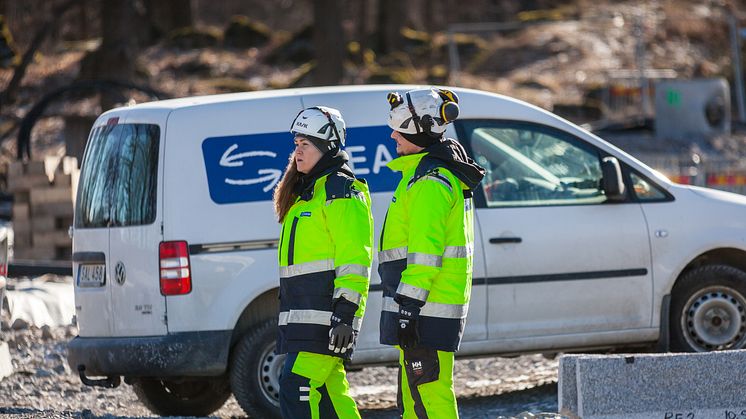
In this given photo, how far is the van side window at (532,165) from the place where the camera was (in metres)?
8.06

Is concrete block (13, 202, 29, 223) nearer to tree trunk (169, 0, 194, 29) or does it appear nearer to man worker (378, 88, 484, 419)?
man worker (378, 88, 484, 419)

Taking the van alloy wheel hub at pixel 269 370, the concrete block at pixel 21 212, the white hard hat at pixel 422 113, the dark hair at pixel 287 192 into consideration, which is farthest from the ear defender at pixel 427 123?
the concrete block at pixel 21 212

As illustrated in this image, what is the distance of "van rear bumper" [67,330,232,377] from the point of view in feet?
24.5

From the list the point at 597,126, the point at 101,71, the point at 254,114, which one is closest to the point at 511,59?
the point at 597,126

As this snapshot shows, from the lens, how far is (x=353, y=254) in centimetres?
561

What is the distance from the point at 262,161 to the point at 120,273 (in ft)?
3.63

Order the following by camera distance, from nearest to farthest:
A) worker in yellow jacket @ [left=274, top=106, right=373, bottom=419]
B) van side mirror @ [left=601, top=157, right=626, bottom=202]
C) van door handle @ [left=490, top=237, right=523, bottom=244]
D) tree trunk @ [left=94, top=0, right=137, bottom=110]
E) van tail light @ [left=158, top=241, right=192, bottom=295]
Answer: worker in yellow jacket @ [left=274, top=106, right=373, bottom=419] → van tail light @ [left=158, top=241, right=192, bottom=295] → van door handle @ [left=490, top=237, right=523, bottom=244] → van side mirror @ [left=601, top=157, right=626, bottom=202] → tree trunk @ [left=94, top=0, right=137, bottom=110]

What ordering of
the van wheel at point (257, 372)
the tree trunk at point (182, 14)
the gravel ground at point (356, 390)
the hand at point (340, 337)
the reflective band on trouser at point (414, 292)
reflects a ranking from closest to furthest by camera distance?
the reflective band on trouser at point (414, 292)
the hand at point (340, 337)
the van wheel at point (257, 372)
the gravel ground at point (356, 390)
the tree trunk at point (182, 14)

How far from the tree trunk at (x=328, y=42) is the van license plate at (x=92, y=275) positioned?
19.1m

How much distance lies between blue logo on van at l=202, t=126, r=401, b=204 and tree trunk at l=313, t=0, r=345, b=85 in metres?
19.0

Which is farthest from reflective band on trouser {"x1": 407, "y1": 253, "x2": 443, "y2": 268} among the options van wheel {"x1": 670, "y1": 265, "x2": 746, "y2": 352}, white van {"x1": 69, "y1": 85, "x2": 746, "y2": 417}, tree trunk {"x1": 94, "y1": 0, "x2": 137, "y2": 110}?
tree trunk {"x1": 94, "y1": 0, "x2": 137, "y2": 110}

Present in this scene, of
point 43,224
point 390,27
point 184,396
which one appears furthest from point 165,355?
point 390,27

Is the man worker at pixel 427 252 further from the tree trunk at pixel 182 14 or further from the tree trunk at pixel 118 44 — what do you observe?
the tree trunk at pixel 182 14

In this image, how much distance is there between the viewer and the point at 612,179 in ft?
26.4
